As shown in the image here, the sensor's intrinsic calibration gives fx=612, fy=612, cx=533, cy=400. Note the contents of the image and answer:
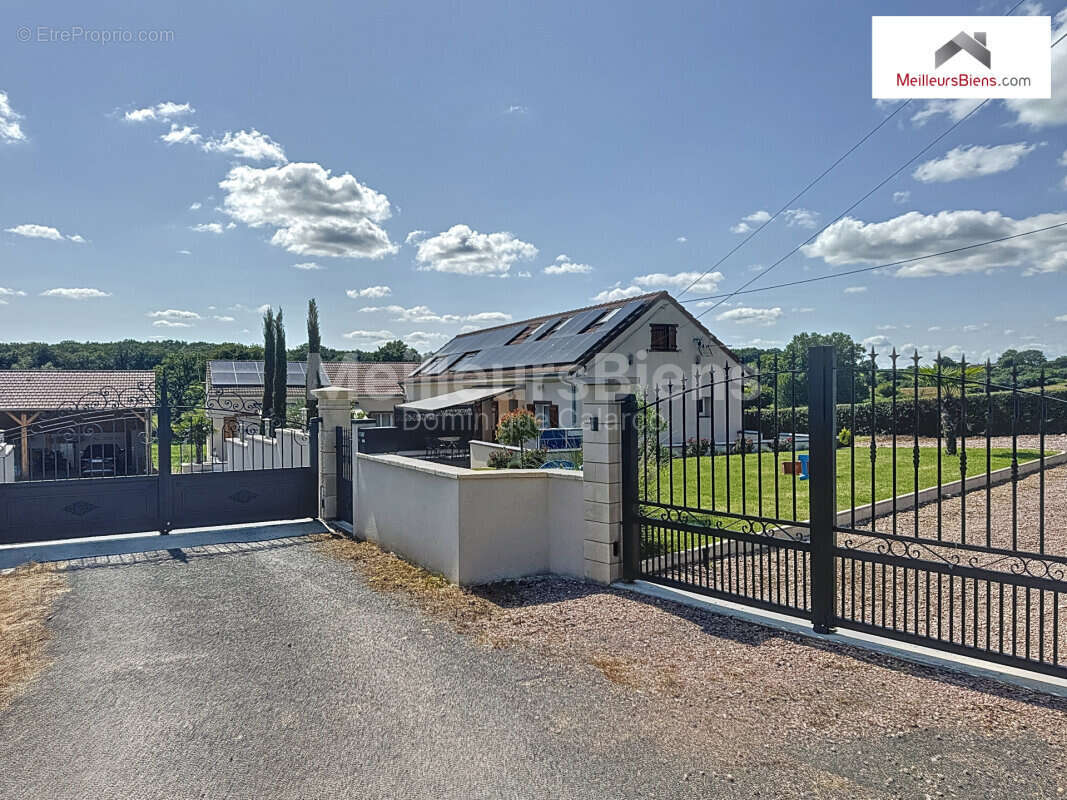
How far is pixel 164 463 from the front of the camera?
9.70 meters

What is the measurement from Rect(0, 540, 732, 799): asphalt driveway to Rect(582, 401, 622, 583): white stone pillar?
76.1 inches

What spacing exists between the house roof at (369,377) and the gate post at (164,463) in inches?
976

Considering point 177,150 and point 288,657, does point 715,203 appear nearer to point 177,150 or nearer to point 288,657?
point 177,150

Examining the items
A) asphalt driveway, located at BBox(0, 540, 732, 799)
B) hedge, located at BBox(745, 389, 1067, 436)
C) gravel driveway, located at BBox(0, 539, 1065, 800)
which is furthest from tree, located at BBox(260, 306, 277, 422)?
gravel driveway, located at BBox(0, 539, 1065, 800)

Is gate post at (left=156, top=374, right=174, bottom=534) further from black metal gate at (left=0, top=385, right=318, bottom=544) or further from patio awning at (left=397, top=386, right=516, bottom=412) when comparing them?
patio awning at (left=397, top=386, right=516, bottom=412)

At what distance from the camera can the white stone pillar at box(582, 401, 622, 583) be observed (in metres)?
6.58

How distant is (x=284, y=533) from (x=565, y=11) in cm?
949

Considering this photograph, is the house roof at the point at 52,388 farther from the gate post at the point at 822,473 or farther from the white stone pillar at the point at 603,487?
the gate post at the point at 822,473

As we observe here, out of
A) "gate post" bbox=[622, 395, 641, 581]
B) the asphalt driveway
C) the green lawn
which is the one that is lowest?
the asphalt driveway

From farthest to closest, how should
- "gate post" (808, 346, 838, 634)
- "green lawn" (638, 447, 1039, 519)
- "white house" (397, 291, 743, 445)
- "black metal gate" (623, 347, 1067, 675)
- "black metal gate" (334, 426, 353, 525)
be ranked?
"white house" (397, 291, 743, 445)
"black metal gate" (334, 426, 353, 525)
"green lawn" (638, 447, 1039, 519)
"gate post" (808, 346, 838, 634)
"black metal gate" (623, 347, 1067, 675)

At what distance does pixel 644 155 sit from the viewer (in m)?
13.0

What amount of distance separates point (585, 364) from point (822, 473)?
1614 centimetres

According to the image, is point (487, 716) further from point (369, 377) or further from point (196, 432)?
point (369, 377)

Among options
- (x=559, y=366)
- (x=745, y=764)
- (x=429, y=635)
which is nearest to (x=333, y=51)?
(x=429, y=635)
